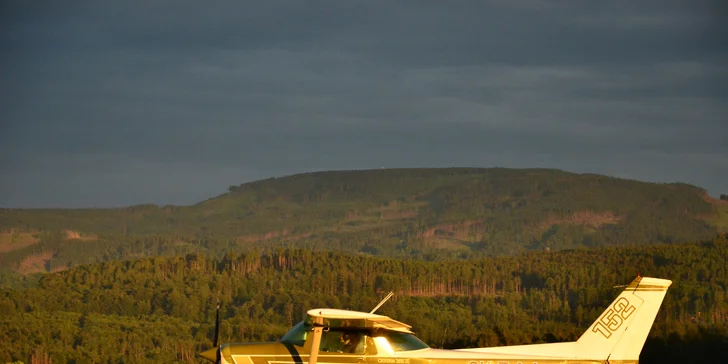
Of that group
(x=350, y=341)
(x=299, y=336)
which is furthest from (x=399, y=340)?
(x=299, y=336)

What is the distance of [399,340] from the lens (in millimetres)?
65375

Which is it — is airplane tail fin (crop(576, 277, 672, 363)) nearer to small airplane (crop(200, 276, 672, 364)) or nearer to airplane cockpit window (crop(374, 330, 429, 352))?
small airplane (crop(200, 276, 672, 364))

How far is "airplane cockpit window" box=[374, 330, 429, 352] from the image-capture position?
6506 centimetres

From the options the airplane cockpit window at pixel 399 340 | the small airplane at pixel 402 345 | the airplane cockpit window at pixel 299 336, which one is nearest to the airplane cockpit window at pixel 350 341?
the small airplane at pixel 402 345

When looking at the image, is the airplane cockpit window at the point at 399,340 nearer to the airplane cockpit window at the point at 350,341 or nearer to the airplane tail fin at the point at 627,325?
the airplane cockpit window at the point at 350,341

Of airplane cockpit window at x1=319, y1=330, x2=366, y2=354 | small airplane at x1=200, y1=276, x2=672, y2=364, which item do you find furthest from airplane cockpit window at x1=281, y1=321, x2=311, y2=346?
airplane cockpit window at x1=319, y1=330, x2=366, y2=354

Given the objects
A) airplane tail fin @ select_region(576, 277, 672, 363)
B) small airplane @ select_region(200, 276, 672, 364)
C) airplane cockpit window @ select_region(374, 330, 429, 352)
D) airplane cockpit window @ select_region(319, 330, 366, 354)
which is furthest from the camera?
airplane tail fin @ select_region(576, 277, 672, 363)

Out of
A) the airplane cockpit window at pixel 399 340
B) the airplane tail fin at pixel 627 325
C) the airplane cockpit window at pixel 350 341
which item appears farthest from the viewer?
the airplane tail fin at pixel 627 325

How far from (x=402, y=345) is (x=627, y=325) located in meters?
11.2

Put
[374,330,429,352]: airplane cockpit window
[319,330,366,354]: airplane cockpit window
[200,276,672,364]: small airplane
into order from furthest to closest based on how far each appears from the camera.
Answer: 1. [374,330,429,352]: airplane cockpit window
2. [319,330,366,354]: airplane cockpit window
3. [200,276,672,364]: small airplane

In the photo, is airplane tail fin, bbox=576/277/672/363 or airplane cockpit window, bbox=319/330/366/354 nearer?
airplane cockpit window, bbox=319/330/366/354

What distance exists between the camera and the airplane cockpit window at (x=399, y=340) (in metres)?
65.1

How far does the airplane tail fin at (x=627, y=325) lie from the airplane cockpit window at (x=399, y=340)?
850cm

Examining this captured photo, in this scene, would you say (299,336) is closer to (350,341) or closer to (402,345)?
(350,341)
